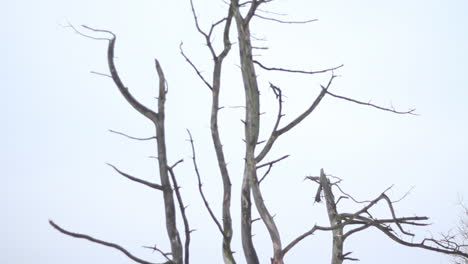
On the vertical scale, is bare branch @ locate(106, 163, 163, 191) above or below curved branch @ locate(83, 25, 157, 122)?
below

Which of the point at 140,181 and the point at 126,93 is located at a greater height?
the point at 126,93

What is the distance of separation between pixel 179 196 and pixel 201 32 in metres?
0.82

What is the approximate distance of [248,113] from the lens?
77.6 inches

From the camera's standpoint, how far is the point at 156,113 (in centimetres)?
165

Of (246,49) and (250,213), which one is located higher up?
(246,49)

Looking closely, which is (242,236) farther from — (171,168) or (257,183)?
(171,168)

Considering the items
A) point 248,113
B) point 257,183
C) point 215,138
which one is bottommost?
point 257,183

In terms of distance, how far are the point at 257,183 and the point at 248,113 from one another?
0.94 feet

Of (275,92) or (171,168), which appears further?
(275,92)

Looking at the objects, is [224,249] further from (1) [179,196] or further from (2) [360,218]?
(2) [360,218]

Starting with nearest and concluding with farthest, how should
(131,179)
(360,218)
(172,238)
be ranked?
(172,238) < (131,179) < (360,218)

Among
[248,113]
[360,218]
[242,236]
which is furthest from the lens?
[360,218]

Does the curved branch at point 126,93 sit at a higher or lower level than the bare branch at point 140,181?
higher

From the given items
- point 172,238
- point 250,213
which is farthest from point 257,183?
point 172,238
